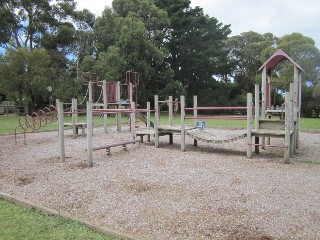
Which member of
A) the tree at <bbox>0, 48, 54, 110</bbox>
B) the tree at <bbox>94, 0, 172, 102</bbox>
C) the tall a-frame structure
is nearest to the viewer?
the tall a-frame structure

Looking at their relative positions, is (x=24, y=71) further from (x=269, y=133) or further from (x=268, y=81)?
(x=269, y=133)

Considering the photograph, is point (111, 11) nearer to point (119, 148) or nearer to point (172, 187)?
point (119, 148)

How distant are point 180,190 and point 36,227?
2.31m

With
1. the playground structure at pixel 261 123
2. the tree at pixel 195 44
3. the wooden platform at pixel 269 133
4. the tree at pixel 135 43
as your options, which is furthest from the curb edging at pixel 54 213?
the tree at pixel 195 44

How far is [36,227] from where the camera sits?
382 centimetres

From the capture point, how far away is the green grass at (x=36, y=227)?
3570 mm

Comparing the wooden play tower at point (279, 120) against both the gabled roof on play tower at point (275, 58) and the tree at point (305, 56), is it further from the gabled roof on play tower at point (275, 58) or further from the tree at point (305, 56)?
the tree at point (305, 56)

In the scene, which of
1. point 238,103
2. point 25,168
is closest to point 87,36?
point 238,103

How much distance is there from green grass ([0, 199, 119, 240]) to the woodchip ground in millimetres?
263

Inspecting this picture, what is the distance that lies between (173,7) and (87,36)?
9.70 m

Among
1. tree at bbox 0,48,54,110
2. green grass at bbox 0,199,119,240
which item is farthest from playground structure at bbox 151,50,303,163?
tree at bbox 0,48,54,110

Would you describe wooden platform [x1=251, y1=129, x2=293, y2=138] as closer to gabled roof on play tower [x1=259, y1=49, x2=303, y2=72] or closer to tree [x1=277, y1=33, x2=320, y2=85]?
gabled roof on play tower [x1=259, y1=49, x2=303, y2=72]

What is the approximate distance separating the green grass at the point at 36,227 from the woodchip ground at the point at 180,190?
0.86ft

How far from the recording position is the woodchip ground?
376 centimetres
